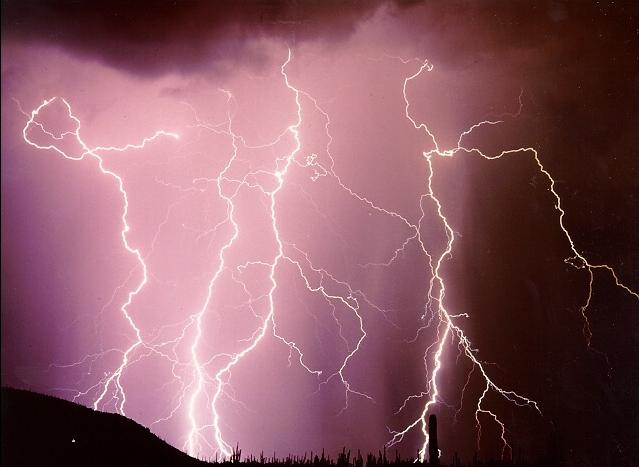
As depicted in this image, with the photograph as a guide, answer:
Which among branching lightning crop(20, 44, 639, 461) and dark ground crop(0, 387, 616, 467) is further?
branching lightning crop(20, 44, 639, 461)

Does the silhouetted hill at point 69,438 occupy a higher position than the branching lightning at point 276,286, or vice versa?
the branching lightning at point 276,286

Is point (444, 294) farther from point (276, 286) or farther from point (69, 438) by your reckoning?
point (69, 438)

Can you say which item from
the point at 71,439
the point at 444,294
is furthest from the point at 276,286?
the point at 71,439

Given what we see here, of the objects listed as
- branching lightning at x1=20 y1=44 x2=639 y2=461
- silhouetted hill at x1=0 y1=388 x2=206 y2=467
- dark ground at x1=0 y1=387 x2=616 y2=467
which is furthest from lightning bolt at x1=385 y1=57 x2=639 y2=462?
silhouetted hill at x1=0 y1=388 x2=206 y2=467

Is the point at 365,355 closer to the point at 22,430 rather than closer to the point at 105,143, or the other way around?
the point at 22,430

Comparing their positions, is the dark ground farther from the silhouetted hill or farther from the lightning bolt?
the lightning bolt

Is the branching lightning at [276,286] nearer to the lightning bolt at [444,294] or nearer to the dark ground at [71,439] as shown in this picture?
the lightning bolt at [444,294]

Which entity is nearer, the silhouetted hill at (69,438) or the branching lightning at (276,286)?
the silhouetted hill at (69,438)

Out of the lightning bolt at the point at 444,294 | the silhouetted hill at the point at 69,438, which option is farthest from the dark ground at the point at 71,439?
the lightning bolt at the point at 444,294
